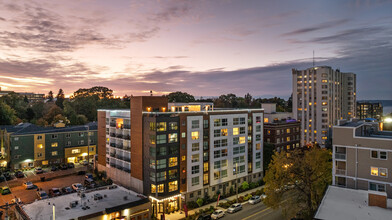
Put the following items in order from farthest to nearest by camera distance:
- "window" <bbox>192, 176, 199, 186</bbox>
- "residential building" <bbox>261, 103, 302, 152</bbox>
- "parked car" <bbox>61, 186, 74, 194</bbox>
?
"residential building" <bbox>261, 103, 302, 152</bbox> → "parked car" <bbox>61, 186, 74, 194</bbox> → "window" <bbox>192, 176, 199, 186</bbox>

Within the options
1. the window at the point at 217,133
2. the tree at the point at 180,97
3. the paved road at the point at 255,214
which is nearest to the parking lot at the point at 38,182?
the window at the point at 217,133

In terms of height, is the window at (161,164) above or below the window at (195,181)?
above

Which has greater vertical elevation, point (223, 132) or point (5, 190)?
point (223, 132)

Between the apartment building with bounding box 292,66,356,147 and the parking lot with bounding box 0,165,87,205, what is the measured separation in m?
96.4

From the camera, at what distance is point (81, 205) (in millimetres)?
40500

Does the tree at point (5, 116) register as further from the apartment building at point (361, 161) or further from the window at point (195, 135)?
the apartment building at point (361, 161)

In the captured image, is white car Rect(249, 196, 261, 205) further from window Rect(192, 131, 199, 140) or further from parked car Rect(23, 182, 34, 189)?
parked car Rect(23, 182, 34, 189)

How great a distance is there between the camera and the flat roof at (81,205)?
37156 mm

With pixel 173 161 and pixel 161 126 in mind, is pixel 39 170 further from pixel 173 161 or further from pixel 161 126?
pixel 161 126

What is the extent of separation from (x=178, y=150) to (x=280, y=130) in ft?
126

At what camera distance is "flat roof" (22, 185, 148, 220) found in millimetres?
37156

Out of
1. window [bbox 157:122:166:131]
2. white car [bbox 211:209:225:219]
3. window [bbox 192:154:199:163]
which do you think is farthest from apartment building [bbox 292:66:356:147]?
window [bbox 157:122:166:131]

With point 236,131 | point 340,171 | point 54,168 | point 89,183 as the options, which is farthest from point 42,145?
point 340,171

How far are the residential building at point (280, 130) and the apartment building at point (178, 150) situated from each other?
11796 millimetres
